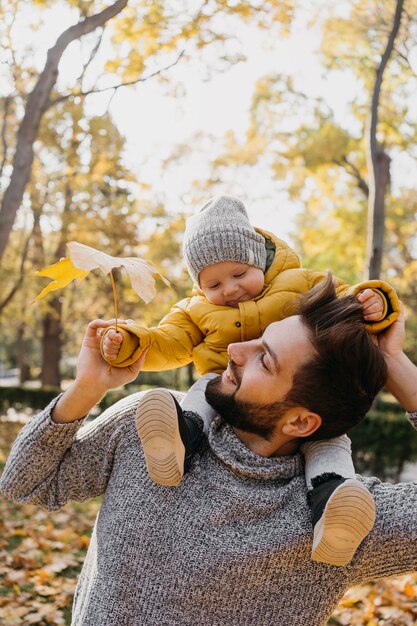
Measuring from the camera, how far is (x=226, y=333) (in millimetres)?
2170

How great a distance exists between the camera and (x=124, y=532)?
1.70 m

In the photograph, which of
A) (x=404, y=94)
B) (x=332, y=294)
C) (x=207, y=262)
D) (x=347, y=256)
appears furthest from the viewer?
(x=347, y=256)

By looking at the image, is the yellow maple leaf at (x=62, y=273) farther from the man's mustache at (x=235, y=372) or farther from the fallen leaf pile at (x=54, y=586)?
the fallen leaf pile at (x=54, y=586)

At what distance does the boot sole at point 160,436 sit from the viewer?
5.24 feet

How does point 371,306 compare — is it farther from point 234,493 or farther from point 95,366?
point 95,366

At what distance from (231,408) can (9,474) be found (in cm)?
65

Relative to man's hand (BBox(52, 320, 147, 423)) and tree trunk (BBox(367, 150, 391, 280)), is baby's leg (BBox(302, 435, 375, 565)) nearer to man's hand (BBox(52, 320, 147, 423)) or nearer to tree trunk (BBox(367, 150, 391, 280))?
man's hand (BBox(52, 320, 147, 423))

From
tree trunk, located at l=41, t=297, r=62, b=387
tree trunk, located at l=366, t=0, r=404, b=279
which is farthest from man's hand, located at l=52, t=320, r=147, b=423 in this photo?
tree trunk, located at l=41, t=297, r=62, b=387

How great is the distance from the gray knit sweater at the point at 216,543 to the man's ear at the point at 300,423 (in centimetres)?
11

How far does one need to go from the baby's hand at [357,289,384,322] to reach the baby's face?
0.46 meters

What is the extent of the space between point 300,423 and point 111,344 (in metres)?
0.57

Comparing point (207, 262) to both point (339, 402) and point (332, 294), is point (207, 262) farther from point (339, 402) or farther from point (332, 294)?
point (339, 402)

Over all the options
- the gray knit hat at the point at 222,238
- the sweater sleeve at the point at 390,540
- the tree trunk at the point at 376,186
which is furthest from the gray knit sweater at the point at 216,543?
the tree trunk at the point at 376,186

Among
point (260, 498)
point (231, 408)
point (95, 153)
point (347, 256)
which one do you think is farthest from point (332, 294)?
point (347, 256)
